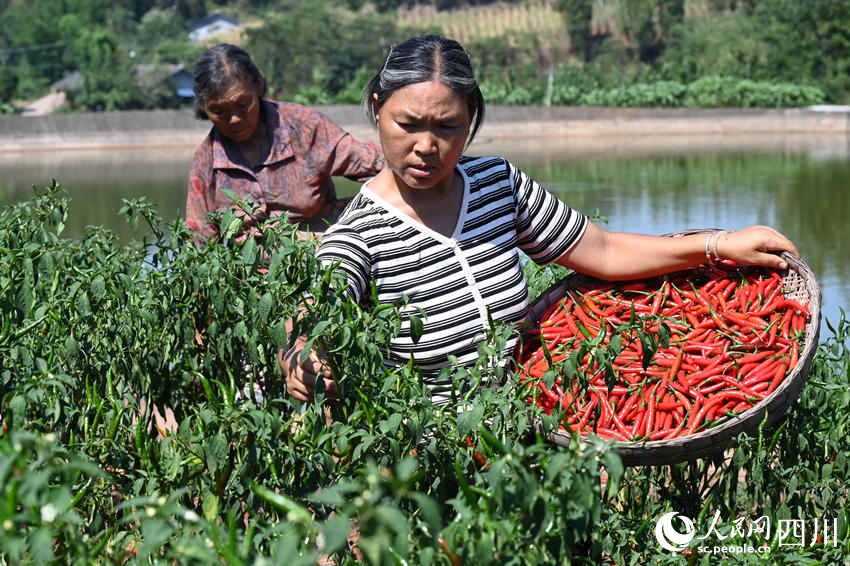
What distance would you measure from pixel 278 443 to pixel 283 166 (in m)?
2.01

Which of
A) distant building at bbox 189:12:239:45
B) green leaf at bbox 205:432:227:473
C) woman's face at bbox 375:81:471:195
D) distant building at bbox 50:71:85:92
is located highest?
woman's face at bbox 375:81:471:195

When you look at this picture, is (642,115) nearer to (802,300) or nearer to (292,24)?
(802,300)

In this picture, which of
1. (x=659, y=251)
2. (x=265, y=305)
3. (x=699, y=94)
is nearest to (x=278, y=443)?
(x=265, y=305)

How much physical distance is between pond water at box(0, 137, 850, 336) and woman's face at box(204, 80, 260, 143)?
9.59ft

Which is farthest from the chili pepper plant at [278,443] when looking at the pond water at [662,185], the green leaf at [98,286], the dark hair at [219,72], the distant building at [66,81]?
the distant building at [66,81]

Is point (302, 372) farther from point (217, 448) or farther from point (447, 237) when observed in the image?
point (447, 237)

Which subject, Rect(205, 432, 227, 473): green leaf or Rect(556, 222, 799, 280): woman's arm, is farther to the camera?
Rect(556, 222, 799, 280): woman's arm

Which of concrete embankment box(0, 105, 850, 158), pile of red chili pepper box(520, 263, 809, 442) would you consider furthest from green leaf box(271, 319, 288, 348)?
concrete embankment box(0, 105, 850, 158)

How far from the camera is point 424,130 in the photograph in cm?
238

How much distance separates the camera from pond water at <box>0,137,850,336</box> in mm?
9203

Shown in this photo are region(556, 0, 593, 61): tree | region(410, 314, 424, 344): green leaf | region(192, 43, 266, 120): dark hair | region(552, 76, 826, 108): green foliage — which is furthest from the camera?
region(556, 0, 593, 61): tree

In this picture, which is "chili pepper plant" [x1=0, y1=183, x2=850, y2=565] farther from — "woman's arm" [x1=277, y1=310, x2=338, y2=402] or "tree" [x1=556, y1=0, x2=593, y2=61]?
"tree" [x1=556, y1=0, x2=593, y2=61]

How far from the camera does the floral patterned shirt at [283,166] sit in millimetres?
3957

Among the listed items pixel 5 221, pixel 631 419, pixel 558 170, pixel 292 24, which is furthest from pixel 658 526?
pixel 292 24
